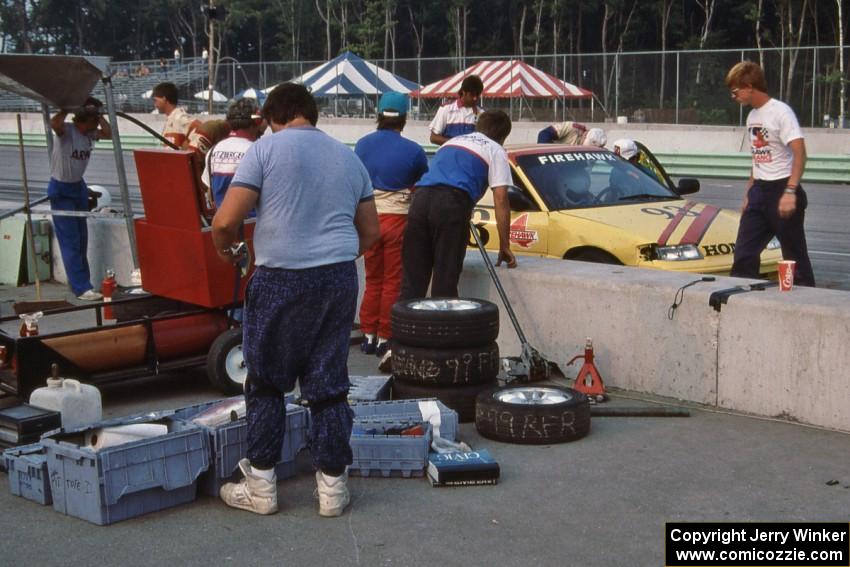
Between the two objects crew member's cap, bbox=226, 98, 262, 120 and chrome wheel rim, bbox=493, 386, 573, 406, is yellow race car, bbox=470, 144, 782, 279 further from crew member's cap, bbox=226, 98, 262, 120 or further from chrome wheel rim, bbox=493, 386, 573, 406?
chrome wheel rim, bbox=493, 386, 573, 406

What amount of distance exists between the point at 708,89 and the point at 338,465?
93.5 feet

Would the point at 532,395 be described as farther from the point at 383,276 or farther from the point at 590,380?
the point at 383,276

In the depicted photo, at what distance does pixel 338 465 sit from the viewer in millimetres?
5000

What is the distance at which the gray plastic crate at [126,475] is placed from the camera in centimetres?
493

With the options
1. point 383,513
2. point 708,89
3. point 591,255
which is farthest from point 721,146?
point 383,513

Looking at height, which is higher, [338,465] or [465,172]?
[465,172]

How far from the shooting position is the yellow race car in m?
8.91

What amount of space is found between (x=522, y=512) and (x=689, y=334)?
7.23 ft

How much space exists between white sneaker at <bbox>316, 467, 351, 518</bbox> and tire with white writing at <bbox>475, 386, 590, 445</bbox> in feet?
4.28

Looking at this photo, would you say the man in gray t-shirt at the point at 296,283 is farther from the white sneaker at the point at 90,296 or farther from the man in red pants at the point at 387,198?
the white sneaker at the point at 90,296

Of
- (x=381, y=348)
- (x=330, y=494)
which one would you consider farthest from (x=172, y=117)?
(x=330, y=494)

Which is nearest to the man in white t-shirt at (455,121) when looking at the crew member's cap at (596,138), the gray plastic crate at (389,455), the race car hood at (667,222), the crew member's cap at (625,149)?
the crew member's cap at (596,138)

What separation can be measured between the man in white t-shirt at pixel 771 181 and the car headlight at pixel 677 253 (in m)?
0.71

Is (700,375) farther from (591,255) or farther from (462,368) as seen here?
(591,255)
